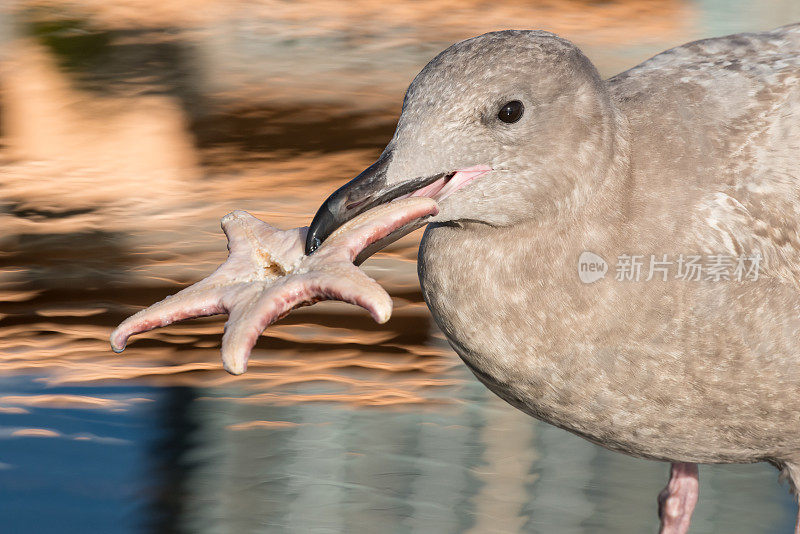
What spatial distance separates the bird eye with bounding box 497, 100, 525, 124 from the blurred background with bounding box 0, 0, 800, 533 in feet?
4.84

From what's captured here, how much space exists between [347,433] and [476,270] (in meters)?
1.45

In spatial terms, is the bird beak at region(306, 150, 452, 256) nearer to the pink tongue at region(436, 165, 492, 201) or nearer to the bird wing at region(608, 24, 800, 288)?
the pink tongue at region(436, 165, 492, 201)

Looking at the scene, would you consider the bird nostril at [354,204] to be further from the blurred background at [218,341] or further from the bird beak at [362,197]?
the blurred background at [218,341]

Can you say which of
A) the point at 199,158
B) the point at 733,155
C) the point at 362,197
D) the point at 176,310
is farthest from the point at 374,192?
the point at 199,158

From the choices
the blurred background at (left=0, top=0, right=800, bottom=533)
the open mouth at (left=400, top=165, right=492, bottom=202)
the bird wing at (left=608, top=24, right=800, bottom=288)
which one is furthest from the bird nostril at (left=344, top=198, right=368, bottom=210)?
the blurred background at (left=0, top=0, right=800, bottom=533)

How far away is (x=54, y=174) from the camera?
6359 millimetres

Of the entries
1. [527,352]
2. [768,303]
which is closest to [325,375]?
[527,352]

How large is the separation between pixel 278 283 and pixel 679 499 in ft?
5.60

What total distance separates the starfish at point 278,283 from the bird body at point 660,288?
352 mm

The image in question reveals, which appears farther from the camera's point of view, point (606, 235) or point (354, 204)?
point (606, 235)

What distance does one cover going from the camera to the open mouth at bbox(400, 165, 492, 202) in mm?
2551

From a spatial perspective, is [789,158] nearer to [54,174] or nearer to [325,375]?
[325,375]

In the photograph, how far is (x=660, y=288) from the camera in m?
2.72

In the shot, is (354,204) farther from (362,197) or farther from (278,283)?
(278,283)
